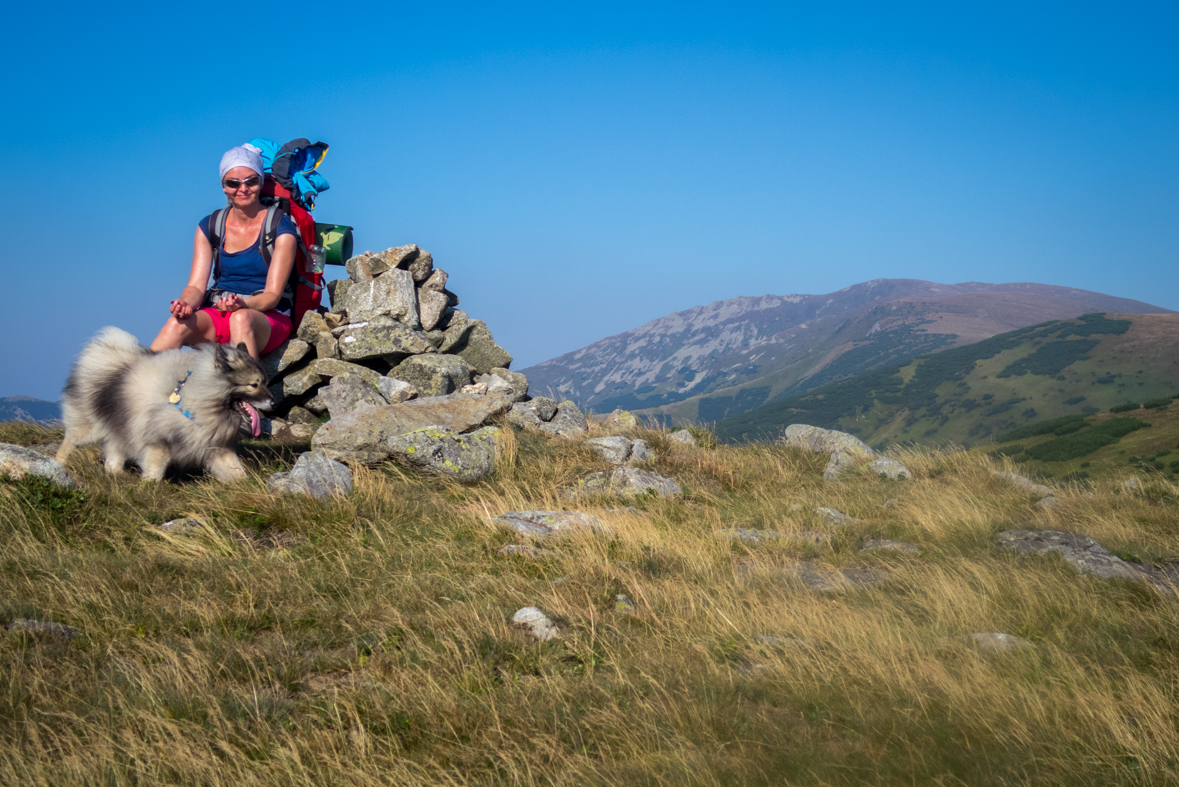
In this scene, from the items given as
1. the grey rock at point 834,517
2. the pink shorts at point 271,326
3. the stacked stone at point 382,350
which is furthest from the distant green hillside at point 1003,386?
the pink shorts at point 271,326

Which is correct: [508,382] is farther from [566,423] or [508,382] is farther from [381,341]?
[381,341]

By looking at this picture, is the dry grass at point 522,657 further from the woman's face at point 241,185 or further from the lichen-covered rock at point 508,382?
the lichen-covered rock at point 508,382

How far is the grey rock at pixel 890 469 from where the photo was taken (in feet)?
36.4

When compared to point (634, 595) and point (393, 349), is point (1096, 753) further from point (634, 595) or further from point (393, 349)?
point (393, 349)

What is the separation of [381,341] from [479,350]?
222 centimetres

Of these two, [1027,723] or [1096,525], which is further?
[1096,525]

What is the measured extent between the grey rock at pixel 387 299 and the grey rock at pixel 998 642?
32.0 ft

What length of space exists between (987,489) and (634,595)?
24.4ft

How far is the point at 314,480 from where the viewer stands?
21.4ft

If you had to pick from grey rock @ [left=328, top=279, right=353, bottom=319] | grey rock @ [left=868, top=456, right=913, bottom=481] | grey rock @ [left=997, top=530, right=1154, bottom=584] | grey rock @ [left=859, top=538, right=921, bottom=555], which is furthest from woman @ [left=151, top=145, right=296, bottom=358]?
grey rock @ [left=868, top=456, right=913, bottom=481]

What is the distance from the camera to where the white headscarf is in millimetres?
8164

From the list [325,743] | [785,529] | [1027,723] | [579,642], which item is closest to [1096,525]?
[785,529]

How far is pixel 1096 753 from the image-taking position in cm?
281

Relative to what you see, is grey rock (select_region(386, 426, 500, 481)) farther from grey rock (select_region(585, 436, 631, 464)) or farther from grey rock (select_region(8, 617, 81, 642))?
grey rock (select_region(8, 617, 81, 642))
